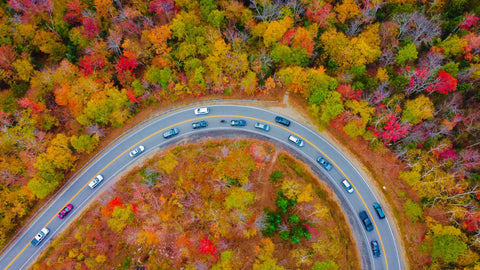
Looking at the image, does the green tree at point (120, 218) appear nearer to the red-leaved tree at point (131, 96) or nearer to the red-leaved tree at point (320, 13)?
the red-leaved tree at point (131, 96)

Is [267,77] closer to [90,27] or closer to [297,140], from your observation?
[297,140]

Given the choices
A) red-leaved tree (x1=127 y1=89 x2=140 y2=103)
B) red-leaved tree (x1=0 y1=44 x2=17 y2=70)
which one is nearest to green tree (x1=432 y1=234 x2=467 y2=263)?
red-leaved tree (x1=127 y1=89 x2=140 y2=103)

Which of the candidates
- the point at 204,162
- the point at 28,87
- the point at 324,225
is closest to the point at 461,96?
the point at 324,225

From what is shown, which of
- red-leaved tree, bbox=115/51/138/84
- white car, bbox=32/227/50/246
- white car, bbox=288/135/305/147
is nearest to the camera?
white car, bbox=32/227/50/246

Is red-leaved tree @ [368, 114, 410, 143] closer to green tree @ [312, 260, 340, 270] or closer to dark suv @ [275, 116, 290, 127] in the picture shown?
dark suv @ [275, 116, 290, 127]

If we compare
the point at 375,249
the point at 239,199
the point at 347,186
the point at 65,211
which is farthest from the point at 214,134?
the point at 375,249

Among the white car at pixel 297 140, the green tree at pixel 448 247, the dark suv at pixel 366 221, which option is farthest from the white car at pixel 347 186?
the green tree at pixel 448 247
